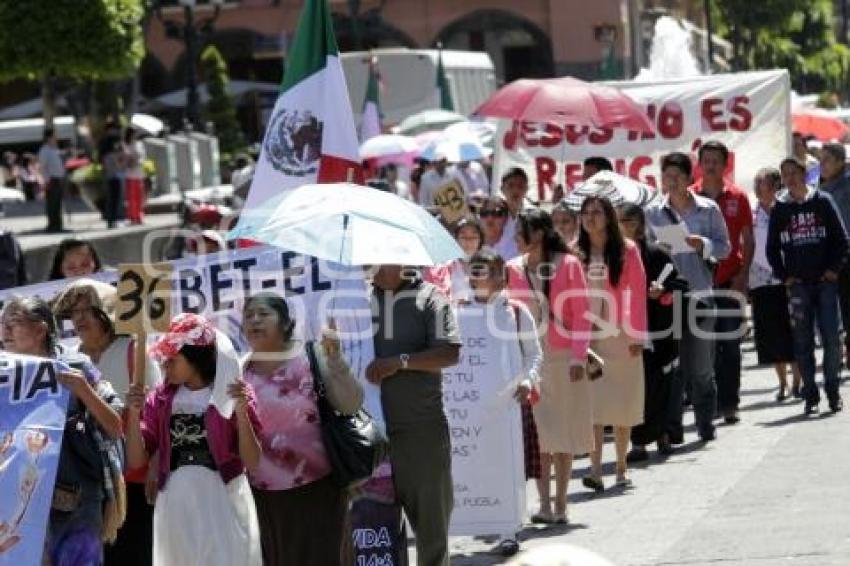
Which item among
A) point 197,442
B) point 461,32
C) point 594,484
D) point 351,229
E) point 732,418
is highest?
point 461,32

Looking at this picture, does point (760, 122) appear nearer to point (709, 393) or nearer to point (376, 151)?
point (709, 393)

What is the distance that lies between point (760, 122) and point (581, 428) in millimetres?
9393

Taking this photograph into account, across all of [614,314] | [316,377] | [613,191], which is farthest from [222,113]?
[316,377]

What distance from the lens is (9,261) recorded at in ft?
54.0

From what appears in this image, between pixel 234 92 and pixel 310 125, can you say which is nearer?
pixel 310 125

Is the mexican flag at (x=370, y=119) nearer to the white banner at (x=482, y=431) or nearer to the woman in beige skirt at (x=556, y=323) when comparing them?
the woman in beige skirt at (x=556, y=323)

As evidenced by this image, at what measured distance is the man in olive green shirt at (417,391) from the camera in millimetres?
9727

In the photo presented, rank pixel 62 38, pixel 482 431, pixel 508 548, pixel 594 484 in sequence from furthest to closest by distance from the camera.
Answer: pixel 62 38 < pixel 594 484 < pixel 482 431 < pixel 508 548

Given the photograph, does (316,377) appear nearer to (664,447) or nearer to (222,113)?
(664,447)

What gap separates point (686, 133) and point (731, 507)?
9646 millimetres

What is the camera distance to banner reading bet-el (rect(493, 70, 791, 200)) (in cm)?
2108

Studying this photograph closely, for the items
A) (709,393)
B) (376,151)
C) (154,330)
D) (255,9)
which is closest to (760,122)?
(709,393)

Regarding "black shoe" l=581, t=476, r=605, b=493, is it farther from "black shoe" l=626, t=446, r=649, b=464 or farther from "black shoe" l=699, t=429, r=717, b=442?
"black shoe" l=699, t=429, r=717, b=442

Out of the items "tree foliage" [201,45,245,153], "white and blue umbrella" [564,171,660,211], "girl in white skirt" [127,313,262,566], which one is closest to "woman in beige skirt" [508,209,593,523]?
"white and blue umbrella" [564,171,660,211]
